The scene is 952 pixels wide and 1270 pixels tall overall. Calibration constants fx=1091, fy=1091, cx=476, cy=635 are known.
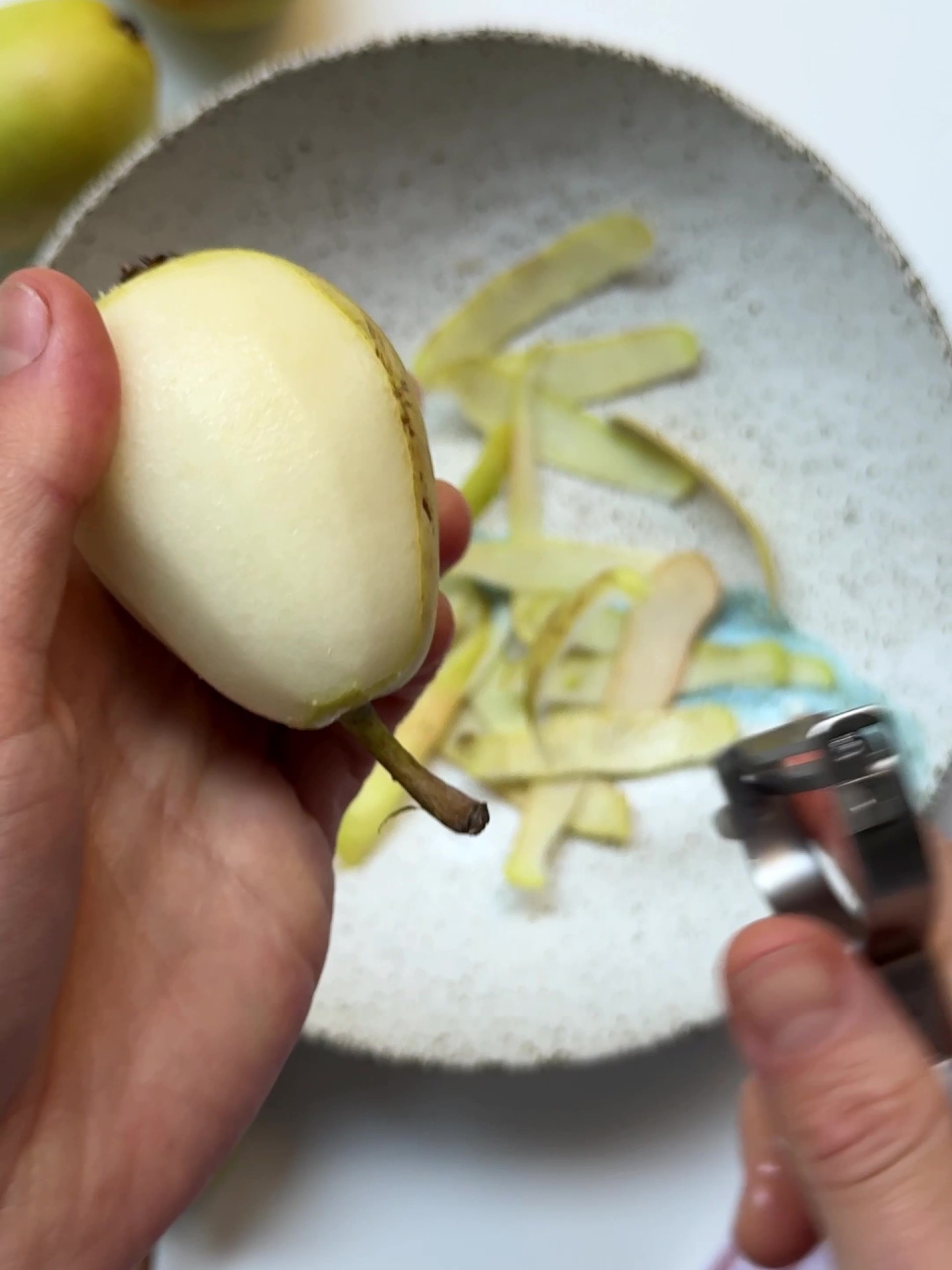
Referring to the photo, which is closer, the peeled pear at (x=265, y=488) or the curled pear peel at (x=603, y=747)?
the peeled pear at (x=265, y=488)

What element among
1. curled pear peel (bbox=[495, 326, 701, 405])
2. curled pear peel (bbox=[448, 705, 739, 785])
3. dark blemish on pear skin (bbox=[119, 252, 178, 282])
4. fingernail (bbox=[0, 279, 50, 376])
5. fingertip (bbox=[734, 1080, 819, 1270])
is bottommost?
fingertip (bbox=[734, 1080, 819, 1270])

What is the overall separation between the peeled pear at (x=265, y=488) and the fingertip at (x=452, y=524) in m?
0.19

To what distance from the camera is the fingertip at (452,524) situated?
1.99 ft

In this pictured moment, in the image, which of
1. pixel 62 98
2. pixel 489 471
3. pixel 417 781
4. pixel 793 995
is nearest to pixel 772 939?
pixel 793 995

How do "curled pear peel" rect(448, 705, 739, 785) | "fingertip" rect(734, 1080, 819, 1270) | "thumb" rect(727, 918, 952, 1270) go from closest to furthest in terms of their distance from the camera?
"thumb" rect(727, 918, 952, 1270), "fingertip" rect(734, 1080, 819, 1270), "curled pear peel" rect(448, 705, 739, 785)

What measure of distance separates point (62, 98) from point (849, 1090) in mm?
659

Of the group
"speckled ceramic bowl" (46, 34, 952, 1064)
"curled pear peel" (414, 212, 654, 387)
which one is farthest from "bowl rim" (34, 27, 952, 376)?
"curled pear peel" (414, 212, 654, 387)

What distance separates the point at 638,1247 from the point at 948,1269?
0.36 meters

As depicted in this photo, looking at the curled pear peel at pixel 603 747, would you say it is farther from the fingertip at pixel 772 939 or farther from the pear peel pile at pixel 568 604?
the fingertip at pixel 772 939

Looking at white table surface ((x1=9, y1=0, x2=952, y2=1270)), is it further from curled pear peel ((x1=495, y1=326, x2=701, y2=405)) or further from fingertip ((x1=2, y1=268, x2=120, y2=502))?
fingertip ((x1=2, y1=268, x2=120, y2=502))

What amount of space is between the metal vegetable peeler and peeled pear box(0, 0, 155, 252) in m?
0.54

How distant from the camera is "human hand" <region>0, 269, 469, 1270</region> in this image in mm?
384

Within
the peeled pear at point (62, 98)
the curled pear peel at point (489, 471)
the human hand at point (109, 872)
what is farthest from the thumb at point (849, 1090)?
the peeled pear at point (62, 98)

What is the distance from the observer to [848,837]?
14.8 inches
